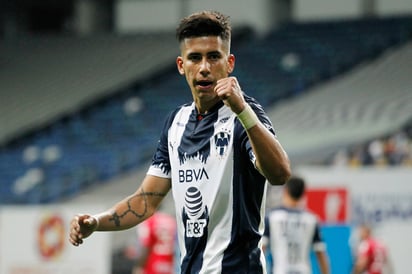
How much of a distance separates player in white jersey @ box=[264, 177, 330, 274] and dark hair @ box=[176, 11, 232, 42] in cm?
449

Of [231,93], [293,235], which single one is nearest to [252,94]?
[293,235]

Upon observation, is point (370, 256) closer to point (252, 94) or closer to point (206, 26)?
point (206, 26)

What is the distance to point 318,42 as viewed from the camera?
24.1 m

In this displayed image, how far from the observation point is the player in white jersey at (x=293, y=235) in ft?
27.9

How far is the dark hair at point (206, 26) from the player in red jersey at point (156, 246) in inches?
267

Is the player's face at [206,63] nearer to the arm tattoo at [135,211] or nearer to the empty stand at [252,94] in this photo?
the arm tattoo at [135,211]

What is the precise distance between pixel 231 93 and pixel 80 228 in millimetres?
923

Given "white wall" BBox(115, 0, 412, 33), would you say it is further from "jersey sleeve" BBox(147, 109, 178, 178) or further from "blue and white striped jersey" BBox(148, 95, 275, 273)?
"blue and white striped jersey" BBox(148, 95, 275, 273)

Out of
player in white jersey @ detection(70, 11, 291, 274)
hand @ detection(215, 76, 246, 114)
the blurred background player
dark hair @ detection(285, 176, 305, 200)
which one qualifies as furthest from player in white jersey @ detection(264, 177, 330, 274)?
hand @ detection(215, 76, 246, 114)

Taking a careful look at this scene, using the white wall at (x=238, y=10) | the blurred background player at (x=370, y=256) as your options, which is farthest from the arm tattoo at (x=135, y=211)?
the white wall at (x=238, y=10)

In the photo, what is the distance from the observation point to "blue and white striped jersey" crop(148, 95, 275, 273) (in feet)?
13.5

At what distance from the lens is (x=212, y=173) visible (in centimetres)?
414

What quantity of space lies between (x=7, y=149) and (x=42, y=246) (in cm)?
1264

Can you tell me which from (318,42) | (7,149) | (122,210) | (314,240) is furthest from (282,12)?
(122,210)
